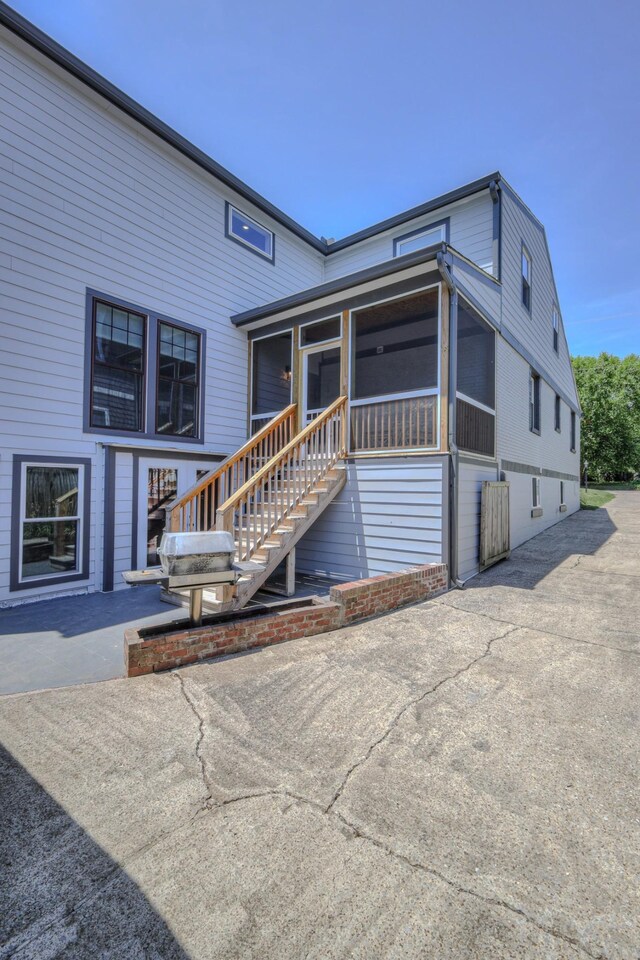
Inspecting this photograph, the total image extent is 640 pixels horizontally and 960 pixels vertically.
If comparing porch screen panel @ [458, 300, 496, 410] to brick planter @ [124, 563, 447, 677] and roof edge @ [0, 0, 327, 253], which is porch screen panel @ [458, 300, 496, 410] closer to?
brick planter @ [124, 563, 447, 677]

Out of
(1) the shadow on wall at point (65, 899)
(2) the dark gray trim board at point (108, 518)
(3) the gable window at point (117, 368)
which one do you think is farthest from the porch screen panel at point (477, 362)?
(1) the shadow on wall at point (65, 899)

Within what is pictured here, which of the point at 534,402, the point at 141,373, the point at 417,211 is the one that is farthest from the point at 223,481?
the point at 534,402

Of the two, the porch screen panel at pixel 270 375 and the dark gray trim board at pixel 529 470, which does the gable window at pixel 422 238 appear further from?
the dark gray trim board at pixel 529 470

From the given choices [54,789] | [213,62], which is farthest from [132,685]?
[213,62]

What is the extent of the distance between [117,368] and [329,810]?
6.81 m

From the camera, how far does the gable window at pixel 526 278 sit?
10.4 meters

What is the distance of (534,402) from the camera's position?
1127cm

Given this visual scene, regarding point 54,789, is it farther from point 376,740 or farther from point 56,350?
point 56,350

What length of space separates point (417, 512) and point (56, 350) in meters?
5.65

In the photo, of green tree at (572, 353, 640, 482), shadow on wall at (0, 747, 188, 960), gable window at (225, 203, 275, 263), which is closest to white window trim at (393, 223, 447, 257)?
gable window at (225, 203, 275, 263)

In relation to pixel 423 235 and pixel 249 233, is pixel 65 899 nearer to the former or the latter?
pixel 249 233

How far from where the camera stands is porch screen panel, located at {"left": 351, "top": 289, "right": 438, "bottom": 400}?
917 centimetres

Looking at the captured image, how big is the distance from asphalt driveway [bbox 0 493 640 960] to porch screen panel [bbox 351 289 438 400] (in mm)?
6459

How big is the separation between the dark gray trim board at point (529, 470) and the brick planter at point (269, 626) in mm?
4095
